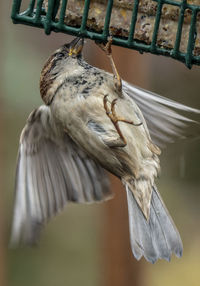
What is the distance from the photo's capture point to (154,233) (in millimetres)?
3574

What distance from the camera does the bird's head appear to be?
11.7 feet

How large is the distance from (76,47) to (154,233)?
109cm

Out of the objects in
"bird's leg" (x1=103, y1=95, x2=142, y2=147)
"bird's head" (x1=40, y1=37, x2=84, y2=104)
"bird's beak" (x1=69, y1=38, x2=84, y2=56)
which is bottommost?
"bird's leg" (x1=103, y1=95, x2=142, y2=147)

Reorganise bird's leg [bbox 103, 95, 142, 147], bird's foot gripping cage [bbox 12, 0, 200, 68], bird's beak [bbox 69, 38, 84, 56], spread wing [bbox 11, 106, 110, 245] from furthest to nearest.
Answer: spread wing [bbox 11, 106, 110, 245] < bird's beak [bbox 69, 38, 84, 56] < bird's leg [bbox 103, 95, 142, 147] < bird's foot gripping cage [bbox 12, 0, 200, 68]

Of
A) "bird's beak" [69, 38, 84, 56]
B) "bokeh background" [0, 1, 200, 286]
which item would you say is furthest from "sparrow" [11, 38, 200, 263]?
"bokeh background" [0, 1, 200, 286]

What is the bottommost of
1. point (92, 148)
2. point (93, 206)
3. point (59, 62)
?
point (93, 206)

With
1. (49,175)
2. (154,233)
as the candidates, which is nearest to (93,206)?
(49,175)

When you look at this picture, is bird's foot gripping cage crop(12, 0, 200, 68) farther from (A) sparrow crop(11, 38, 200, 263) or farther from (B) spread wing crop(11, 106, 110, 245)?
(B) spread wing crop(11, 106, 110, 245)

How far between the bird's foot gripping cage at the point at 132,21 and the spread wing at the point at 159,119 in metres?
0.60

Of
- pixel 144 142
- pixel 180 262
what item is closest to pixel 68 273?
pixel 180 262

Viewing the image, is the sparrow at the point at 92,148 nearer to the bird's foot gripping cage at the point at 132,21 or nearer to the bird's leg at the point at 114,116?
the bird's leg at the point at 114,116

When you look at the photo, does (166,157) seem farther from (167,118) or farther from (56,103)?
(56,103)

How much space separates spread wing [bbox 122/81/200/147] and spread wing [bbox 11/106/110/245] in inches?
17.6

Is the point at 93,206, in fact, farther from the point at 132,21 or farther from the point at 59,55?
the point at 132,21
